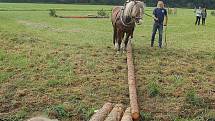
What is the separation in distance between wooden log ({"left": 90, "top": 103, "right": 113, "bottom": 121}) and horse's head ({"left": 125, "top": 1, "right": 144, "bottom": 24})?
684 centimetres

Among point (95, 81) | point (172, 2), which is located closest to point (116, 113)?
point (95, 81)

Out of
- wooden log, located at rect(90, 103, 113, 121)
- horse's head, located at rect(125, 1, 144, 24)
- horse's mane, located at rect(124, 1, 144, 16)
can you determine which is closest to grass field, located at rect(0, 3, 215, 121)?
wooden log, located at rect(90, 103, 113, 121)

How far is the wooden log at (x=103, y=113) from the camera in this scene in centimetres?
928

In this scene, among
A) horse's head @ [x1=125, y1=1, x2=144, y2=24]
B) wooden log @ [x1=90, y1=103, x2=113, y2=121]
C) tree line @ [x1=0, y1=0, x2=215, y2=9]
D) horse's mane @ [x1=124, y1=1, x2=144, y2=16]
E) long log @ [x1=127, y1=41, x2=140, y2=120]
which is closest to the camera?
wooden log @ [x1=90, y1=103, x2=113, y2=121]

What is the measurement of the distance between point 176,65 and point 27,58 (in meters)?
4.88

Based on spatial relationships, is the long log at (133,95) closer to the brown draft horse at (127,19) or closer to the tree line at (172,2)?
the brown draft horse at (127,19)

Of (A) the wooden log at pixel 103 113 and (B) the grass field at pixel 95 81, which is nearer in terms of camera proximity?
(A) the wooden log at pixel 103 113

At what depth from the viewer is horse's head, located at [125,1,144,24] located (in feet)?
55.6

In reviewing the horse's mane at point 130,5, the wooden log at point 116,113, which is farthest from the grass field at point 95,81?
the horse's mane at point 130,5

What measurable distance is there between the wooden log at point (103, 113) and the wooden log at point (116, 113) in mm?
101

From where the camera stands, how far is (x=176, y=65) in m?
16.0

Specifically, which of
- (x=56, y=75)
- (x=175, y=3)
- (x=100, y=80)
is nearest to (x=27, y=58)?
(x=56, y=75)

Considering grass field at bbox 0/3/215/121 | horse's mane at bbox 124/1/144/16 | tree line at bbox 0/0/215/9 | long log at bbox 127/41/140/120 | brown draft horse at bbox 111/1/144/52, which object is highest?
horse's mane at bbox 124/1/144/16

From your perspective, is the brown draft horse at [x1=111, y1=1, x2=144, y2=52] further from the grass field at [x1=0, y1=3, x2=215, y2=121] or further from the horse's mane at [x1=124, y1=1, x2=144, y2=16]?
the grass field at [x1=0, y1=3, x2=215, y2=121]
